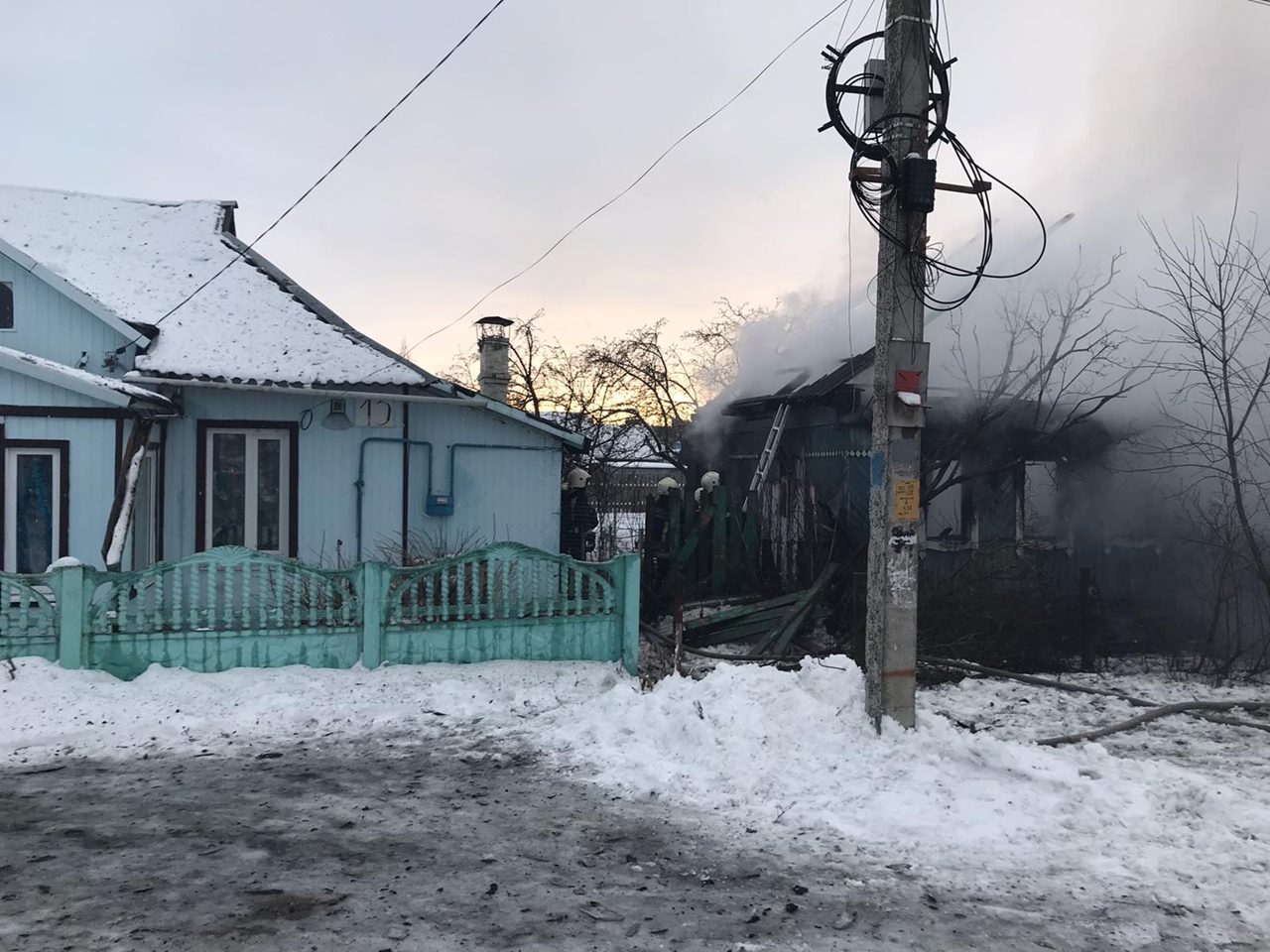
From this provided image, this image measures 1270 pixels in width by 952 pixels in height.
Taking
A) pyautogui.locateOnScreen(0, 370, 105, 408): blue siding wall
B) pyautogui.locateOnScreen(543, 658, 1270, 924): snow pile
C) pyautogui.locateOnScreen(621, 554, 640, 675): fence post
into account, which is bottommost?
pyautogui.locateOnScreen(543, 658, 1270, 924): snow pile

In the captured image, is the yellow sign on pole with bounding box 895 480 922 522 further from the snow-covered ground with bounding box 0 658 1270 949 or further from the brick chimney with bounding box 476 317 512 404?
the brick chimney with bounding box 476 317 512 404

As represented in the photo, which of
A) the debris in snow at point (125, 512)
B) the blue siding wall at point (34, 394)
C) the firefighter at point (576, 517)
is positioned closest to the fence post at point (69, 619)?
the debris in snow at point (125, 512)

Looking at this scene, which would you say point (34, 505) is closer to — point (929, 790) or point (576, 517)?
point (576, 517)

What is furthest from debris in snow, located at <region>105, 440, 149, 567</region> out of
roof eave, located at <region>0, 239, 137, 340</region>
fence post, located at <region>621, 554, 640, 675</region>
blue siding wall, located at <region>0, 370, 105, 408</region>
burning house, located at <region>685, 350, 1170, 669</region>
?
burning house, located at <region>685, 350, 1170, 669</region>

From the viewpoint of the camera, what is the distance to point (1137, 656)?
11094 mm

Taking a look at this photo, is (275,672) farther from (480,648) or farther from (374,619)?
(480,648)

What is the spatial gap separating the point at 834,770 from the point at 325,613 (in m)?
4.90

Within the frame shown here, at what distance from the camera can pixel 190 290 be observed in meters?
13.1

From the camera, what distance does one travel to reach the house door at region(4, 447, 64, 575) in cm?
1011

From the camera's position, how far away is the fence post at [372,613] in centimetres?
847

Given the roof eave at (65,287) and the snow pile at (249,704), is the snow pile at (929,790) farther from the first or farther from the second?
the roof eave at (65,287)

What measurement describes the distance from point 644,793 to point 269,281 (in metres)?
10.8

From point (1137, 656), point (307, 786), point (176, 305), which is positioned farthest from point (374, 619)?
point (1137, 656)

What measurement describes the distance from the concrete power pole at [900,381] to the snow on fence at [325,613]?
3196mm
